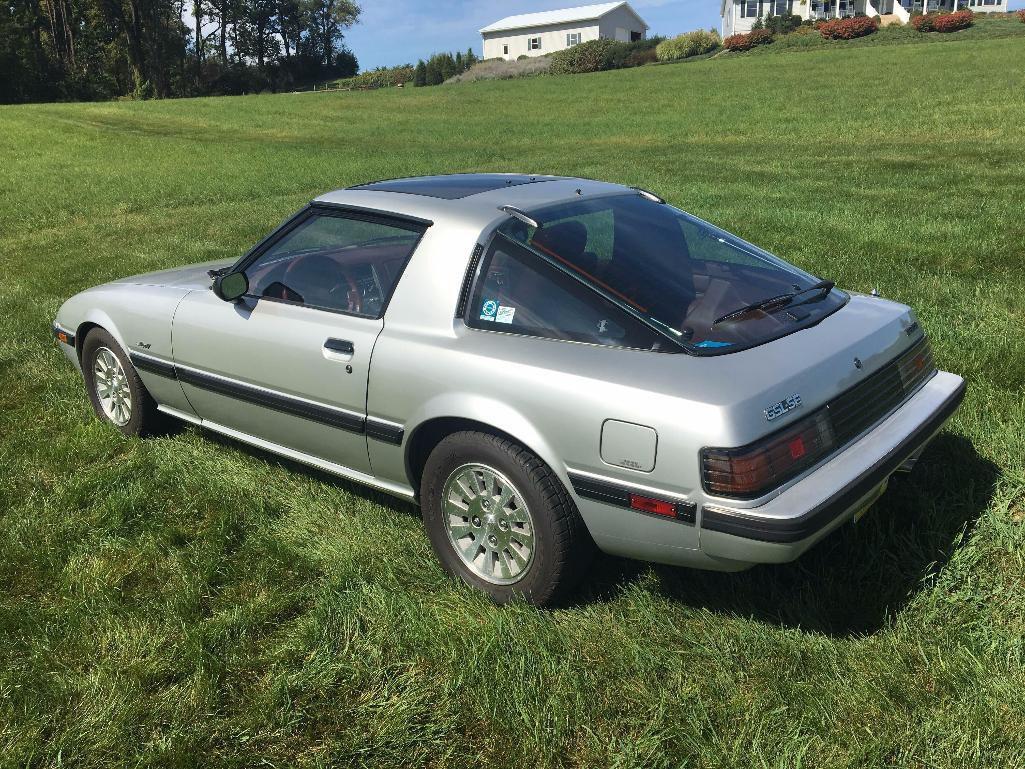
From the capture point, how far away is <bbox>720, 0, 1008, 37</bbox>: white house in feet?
198

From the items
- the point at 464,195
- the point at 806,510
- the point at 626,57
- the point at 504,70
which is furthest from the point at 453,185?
the point at 504,70

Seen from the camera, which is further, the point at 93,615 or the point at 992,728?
the point at 93,615

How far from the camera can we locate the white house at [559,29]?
2906 inches

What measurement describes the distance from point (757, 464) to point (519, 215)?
1362 millimetres

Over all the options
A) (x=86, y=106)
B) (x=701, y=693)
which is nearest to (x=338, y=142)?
(x=86, y=106)

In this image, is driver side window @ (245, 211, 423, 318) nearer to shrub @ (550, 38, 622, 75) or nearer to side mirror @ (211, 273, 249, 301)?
side mirror @ (211, 273, 249, 301)

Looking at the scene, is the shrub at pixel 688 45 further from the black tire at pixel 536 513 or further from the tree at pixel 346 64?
the black tire at pixel 536 513

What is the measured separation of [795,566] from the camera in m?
3.16

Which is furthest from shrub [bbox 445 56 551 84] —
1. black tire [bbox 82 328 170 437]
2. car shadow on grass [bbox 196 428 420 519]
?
car shadow on grass [bbox 196 428 420 519]

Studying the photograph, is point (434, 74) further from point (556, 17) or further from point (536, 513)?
point (536, 513)

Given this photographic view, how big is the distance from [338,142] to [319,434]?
1026 inches

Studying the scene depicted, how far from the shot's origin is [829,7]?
61375mm

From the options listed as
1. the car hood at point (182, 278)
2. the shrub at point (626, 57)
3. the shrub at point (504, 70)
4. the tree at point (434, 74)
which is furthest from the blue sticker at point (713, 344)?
the tree at point (434, 74)

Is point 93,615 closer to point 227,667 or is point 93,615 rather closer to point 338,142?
point 227,667
